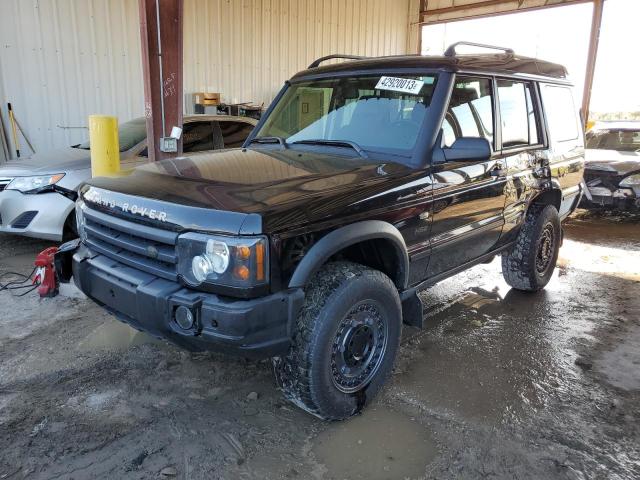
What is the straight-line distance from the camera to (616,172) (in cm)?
818

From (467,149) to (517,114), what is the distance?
4.17 ft

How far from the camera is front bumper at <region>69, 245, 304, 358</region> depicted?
2.16 m

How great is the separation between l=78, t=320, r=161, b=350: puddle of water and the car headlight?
1.58 m

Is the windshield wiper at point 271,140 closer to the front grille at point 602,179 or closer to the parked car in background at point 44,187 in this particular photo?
the parked car in background at point 44,187

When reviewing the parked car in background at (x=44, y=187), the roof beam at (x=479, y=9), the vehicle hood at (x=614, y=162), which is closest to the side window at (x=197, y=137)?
the parked car in background at (x=44, y=187)

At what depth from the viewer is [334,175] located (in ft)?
8.90

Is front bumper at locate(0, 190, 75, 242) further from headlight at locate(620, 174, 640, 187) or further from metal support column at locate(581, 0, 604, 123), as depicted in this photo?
metal support column at locate(581, 0, 604, 123)

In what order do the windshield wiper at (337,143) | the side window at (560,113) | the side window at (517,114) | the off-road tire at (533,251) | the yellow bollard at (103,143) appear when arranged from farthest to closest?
the yellow bollard at (103,143)
the off-road tire at (533,251)
the side window at (560,113)
the side window at (517,114)
the windshield wiper at (337,143)

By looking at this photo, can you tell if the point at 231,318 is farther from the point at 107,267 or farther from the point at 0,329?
the point at 0,329

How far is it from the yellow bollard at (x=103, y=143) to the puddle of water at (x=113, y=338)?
1.77 m

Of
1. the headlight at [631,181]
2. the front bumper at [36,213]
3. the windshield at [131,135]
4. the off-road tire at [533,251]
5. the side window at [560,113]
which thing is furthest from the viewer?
the headlight at [631,181]

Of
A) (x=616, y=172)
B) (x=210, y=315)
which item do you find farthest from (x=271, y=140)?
(x=616, y=172)

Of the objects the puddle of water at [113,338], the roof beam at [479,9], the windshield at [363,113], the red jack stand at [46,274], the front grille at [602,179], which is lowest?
the puddle of water at [113,338]

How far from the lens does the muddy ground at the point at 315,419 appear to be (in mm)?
2414
